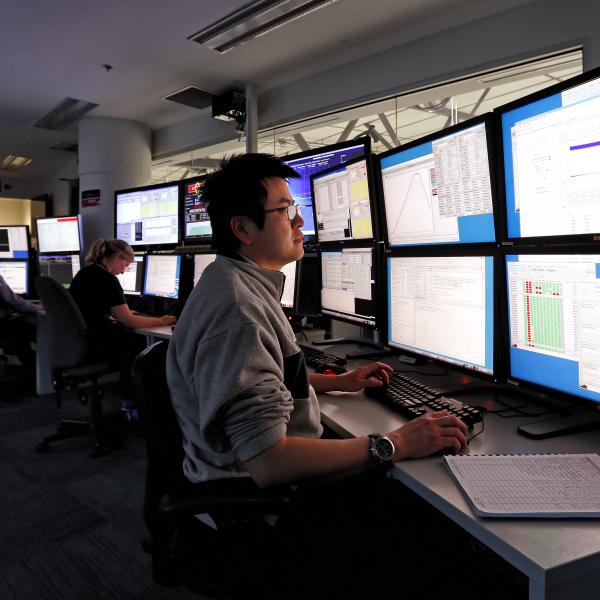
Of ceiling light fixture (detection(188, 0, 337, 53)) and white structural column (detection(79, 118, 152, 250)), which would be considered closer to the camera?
ceiling light fixture (detection(188, 0, 337, 53))

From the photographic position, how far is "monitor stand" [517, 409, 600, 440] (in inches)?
41.3

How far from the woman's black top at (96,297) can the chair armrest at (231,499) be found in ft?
7.47

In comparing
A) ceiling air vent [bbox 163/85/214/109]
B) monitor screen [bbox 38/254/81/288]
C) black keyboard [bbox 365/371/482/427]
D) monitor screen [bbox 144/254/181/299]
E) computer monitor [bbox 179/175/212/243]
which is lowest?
black keyboard [bbox 365/371/482/427]

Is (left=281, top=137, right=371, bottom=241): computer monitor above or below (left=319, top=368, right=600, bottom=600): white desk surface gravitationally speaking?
above

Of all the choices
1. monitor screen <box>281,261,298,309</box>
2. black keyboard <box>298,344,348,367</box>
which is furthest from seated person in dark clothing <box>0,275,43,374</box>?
black keyboard <box>298,344,348,367</box>

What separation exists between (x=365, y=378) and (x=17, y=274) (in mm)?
4843

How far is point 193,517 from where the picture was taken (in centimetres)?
107

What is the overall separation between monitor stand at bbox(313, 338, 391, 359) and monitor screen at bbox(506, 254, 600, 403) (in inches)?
29.4

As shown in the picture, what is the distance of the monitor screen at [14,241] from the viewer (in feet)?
16.8

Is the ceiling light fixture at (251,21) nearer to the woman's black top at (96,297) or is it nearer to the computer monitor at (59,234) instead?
the woman's black top at (96,297)

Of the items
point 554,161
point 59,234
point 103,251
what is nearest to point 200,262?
point 103,251

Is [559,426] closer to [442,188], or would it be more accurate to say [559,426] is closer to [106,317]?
[442,188]

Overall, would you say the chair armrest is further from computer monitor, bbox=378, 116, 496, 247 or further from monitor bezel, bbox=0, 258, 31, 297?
monitor bezel, bbox=0, 258, 31, 297

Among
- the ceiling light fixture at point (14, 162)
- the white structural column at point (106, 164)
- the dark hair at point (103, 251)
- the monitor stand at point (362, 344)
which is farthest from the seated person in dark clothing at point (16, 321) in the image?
the ceiling light fixture at point (14, 162)
